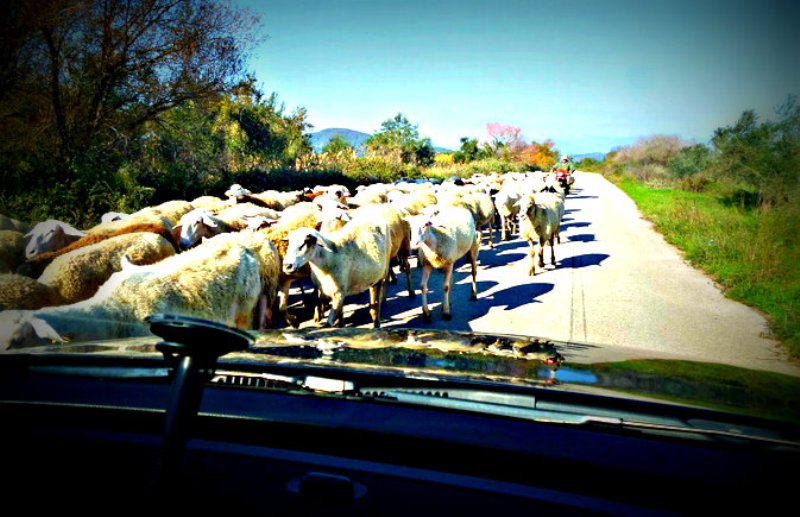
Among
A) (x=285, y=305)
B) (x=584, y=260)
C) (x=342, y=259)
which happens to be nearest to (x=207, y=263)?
(x=342, y=259)

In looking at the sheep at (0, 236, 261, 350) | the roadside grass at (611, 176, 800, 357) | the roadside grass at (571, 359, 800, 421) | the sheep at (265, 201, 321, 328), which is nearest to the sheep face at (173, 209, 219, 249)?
the sheep at (265, 201, 321, 328)

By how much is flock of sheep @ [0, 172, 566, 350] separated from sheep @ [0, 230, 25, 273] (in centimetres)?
2

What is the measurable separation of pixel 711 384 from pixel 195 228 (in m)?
8.87

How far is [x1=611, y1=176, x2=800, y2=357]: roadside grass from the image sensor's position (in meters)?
8.22

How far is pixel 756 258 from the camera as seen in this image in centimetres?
1114

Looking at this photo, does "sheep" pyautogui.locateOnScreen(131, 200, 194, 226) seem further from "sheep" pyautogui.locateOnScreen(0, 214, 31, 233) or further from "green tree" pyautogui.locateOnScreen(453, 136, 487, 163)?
"green tree" pyautogui.locateOnScreen(453, 136, 487, 163)

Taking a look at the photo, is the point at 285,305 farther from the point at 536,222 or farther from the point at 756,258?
the point at 756,258

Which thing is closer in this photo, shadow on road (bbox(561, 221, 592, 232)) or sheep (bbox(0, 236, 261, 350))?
sheep (bbox(0, 236, 261, 350))

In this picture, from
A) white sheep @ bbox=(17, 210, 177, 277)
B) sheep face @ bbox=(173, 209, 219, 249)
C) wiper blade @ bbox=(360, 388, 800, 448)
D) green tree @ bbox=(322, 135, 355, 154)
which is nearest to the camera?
wiper blade @ bbox=(360, 388, 800, 448)

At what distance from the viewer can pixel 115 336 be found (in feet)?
14.0

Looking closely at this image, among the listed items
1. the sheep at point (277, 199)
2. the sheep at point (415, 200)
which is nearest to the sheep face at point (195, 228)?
the sheep at point (277, 199)

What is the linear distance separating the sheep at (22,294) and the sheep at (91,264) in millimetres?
439

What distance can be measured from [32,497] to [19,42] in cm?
1605

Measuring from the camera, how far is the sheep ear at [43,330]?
338cm
